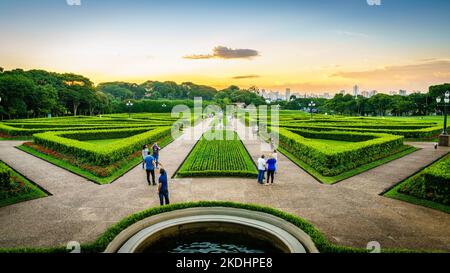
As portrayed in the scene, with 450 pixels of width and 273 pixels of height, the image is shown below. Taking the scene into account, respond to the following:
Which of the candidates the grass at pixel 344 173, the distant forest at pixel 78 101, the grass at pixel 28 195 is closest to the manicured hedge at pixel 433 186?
the grass at pixel 344 173

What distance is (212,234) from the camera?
790 cm

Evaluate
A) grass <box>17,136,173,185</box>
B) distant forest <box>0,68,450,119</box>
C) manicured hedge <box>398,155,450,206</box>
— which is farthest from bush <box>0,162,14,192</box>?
distant forest <box>0,68,450,119</box>

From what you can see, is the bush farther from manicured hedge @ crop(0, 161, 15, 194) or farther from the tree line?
the tree line

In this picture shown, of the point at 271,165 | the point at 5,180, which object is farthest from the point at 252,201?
the point at 5,180

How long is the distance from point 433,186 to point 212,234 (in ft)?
27.1

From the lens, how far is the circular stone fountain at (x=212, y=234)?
7.02 m

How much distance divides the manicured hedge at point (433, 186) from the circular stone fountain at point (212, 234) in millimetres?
6176

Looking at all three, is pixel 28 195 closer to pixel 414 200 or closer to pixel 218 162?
pixel 218 162

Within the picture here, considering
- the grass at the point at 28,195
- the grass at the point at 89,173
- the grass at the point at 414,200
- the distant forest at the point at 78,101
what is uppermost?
the distant forest at the point at 78,101

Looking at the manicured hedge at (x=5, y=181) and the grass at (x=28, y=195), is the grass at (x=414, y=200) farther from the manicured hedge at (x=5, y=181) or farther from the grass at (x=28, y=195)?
the manicured hedge at (x=5, y=181)

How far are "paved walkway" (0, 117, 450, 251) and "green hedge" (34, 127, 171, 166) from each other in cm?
147
